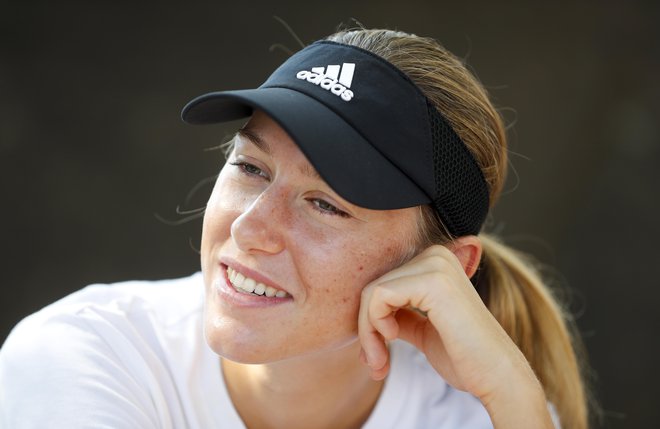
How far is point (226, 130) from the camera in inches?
176

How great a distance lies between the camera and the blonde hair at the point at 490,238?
2088 millimetres

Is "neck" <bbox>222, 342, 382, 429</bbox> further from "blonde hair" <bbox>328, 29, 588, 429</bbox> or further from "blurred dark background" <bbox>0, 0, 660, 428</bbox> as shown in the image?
"blurred dark background" <bbox>0, 0, 660, 428</bbox>

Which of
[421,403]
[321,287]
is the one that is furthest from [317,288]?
[421,403]

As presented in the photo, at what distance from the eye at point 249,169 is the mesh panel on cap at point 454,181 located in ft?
1.37

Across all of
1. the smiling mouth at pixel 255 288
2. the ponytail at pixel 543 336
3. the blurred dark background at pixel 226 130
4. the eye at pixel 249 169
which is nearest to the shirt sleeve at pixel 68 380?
the smiling mouth at pixel 255 288

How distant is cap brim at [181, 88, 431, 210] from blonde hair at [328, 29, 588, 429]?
199 millimetres

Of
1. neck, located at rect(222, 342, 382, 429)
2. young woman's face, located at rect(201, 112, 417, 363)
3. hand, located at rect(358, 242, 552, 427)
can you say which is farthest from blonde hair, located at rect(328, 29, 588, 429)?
neck, located at rect(222, 342, 382, 429)

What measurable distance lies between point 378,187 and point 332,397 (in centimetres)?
71

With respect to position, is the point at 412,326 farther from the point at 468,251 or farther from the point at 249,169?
the point at 249,169

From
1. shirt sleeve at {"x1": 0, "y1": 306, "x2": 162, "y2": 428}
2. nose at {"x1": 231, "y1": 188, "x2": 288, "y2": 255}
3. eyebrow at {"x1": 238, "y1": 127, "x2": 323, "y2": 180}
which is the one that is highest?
eyebrow at {"x1": 238, "y1": 127, "x2": 323, "y2": 180}

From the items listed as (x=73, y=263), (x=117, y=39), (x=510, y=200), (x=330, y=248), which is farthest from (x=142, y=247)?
(x=330, y=248)

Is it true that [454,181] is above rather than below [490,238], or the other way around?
above

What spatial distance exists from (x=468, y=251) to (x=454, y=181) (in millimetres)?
317

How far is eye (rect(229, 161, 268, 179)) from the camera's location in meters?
2.04
